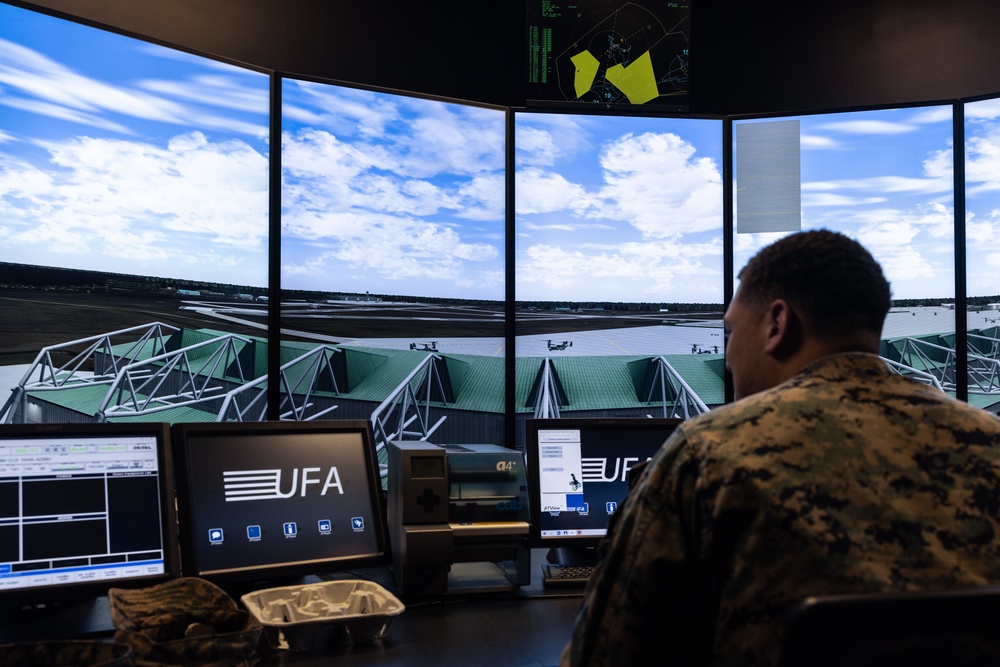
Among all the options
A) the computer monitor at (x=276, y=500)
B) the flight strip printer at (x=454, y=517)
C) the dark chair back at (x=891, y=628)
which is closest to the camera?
the dark chair back at (x=891, y=628)

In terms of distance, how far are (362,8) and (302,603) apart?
95.5 inches

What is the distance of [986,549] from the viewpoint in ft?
2.98

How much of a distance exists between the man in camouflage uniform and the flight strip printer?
1.07 meters

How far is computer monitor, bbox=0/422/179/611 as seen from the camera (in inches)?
64.0

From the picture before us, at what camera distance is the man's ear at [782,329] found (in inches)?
42.9

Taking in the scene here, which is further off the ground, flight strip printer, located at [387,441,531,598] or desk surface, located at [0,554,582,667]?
flight strip printer, located at [387,441,531,598]

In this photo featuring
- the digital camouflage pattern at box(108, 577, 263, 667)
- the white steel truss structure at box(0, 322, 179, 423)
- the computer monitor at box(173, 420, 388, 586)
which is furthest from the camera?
the white steel truss structure at box(0, 322, 179, 423)

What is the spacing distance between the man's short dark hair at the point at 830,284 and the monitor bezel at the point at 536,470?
4.11 ft

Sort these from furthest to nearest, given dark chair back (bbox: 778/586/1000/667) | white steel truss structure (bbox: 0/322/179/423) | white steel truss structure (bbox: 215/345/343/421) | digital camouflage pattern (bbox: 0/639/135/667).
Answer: white steel truss structure (bbox: 215/345/343/421)
white steel truss structure (bbox: 0/322/179/423)
digital camouflage pattern (bbox: 0/639/135/667)
dark chair back (bbox: 778/586/1000/667)

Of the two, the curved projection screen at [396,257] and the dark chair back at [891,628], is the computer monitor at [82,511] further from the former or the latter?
the dark chair back at [891,628]

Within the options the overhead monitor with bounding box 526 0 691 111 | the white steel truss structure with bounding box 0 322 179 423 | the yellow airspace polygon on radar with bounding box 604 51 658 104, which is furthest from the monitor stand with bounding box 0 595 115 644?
the yellow airspace polygon on radar with bounding box 604 51 658 104

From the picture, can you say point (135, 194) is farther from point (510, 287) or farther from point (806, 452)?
point (806, 452)

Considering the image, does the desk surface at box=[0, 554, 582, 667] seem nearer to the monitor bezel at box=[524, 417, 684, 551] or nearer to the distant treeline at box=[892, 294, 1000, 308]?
the monitor bezel at box=[524, 417, 684, 551]

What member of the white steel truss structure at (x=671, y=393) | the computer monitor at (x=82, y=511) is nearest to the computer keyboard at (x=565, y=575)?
the computer monitor at (x=82, y=511)
